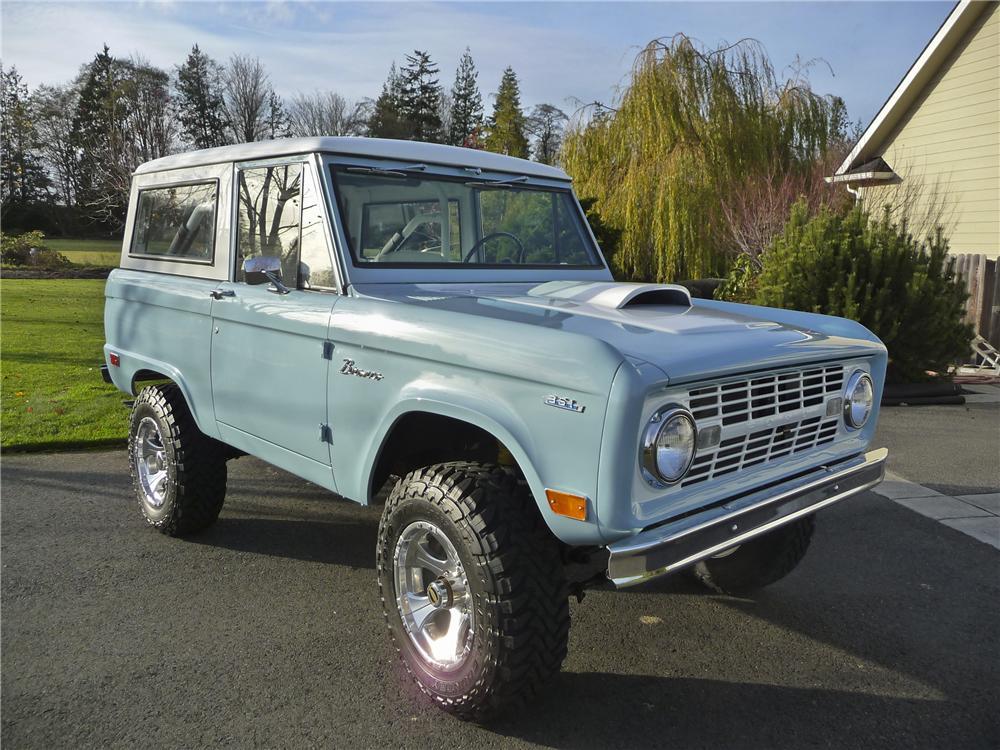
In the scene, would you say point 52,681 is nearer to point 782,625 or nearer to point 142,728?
point 142,728

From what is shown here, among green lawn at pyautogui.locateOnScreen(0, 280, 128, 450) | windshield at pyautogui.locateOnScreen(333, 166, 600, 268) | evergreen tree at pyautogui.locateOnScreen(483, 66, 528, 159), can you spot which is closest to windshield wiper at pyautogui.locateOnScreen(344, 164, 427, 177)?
windshield at pyautogui.locateOnScreen(333, 166, 600, 268)

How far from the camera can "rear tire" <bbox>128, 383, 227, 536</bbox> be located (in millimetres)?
4242

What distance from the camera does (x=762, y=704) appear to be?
115 inches

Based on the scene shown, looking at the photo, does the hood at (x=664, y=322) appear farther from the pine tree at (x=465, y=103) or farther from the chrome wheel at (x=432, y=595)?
the pine tree at (x=465, y=103)

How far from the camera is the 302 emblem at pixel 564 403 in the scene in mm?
2322

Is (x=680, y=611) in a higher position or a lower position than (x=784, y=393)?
lower

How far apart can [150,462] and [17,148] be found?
1290 inches

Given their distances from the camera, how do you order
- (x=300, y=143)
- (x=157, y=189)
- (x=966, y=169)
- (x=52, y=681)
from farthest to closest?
(x=966, y=169) < (x=157, y=189) < (x=300, y=143) < (x=52, y=681)

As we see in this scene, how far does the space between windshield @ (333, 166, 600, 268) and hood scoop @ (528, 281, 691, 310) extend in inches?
19.2

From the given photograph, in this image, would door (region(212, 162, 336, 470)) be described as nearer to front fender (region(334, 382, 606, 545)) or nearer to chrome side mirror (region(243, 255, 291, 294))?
chrome side mirror (region(243, 255, 291, 294))

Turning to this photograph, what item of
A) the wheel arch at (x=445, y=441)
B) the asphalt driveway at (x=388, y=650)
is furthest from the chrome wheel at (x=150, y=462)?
the wheel arch at (x=445, y=441)

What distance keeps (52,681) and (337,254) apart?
6.66 ft

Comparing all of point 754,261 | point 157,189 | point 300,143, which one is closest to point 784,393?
point 300,143

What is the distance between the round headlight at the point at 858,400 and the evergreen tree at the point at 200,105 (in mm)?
45584
